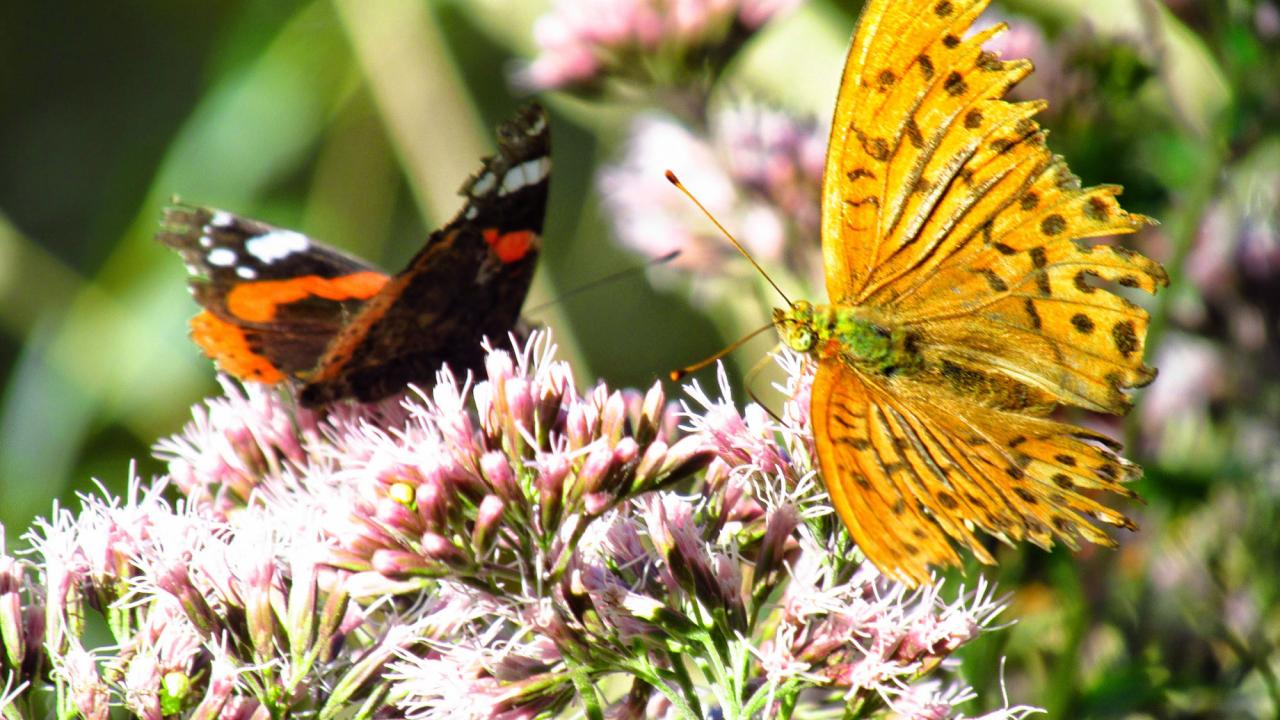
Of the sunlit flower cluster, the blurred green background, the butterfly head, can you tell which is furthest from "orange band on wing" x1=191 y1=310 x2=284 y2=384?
the blurred green background

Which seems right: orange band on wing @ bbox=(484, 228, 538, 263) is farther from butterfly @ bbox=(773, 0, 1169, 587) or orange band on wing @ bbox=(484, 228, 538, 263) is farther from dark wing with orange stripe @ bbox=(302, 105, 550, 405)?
butterfly @ bbox=(773, 0, 1169, 587)

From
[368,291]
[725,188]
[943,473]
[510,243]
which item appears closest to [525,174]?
[510,243]

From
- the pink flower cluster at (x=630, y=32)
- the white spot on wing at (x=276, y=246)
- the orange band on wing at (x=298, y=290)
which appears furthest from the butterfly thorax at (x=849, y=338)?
the pink flower cluster at (x=630, y=32)

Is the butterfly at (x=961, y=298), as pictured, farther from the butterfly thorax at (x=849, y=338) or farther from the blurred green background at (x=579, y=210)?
the blurred green background at (x=579, y=210)

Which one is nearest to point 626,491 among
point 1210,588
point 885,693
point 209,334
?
point 885,693

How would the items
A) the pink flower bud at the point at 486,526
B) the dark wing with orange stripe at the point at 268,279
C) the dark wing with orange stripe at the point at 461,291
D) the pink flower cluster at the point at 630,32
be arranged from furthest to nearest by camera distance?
the pink flower cluster at the point at 630,32
the dark wing with orange stripe at the point at 268,279
the dark wing with orange stripe at the point at 461,291
the pink flower bud at the point at 486,526

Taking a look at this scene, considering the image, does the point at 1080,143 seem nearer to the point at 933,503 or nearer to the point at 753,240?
the point at 753,240

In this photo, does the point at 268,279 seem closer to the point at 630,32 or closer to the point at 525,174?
the point at 525,174
